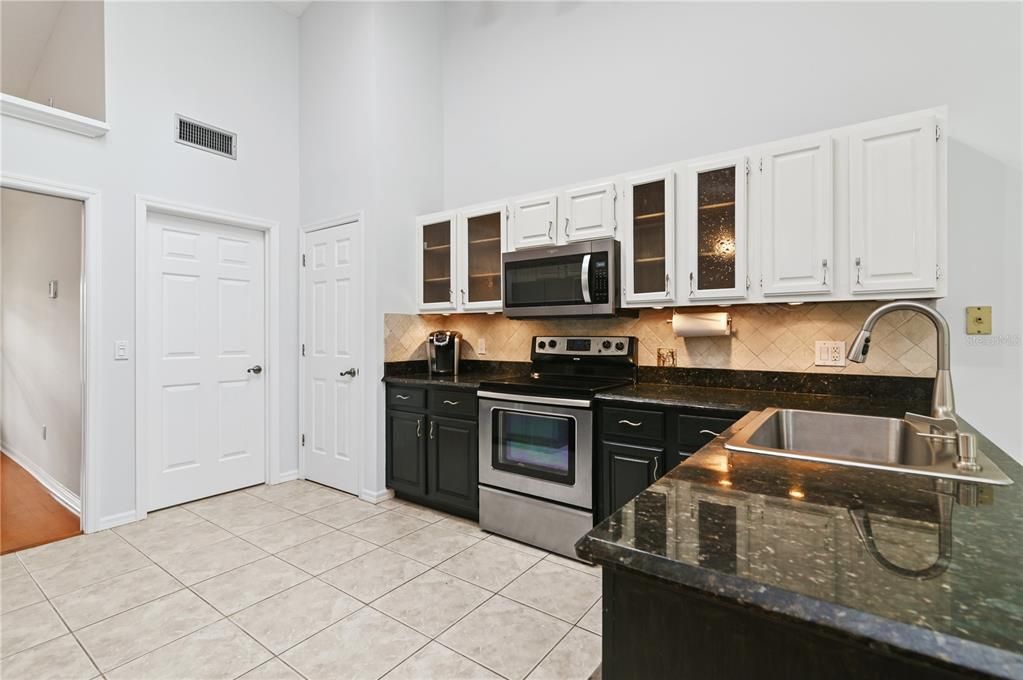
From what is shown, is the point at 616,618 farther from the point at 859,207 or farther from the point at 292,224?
the point at 292,224

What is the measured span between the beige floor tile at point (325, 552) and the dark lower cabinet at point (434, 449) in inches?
24.4

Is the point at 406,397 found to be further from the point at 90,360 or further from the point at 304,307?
the point at 90,360

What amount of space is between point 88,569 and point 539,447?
246cm

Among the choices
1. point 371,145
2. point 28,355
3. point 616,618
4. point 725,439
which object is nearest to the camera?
point 616,618

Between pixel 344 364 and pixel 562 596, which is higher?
pixel 344 364

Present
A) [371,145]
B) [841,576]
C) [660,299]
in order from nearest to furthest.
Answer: [841,576] → [660,299] → [371,145]

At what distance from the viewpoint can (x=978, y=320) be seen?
2.23m

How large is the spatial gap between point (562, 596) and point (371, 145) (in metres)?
3.24

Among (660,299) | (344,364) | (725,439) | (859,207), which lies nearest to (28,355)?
(344,364)

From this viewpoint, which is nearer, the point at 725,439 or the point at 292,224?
the point at 725,439

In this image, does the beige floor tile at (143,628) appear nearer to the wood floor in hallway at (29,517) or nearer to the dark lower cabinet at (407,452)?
the wood floor in hallway at (29,517)

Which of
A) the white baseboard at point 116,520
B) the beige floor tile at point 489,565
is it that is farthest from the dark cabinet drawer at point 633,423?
the white baseboard at point 116,520

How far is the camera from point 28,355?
171 inches

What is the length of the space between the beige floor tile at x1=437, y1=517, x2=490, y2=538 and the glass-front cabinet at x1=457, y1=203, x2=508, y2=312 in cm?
145
